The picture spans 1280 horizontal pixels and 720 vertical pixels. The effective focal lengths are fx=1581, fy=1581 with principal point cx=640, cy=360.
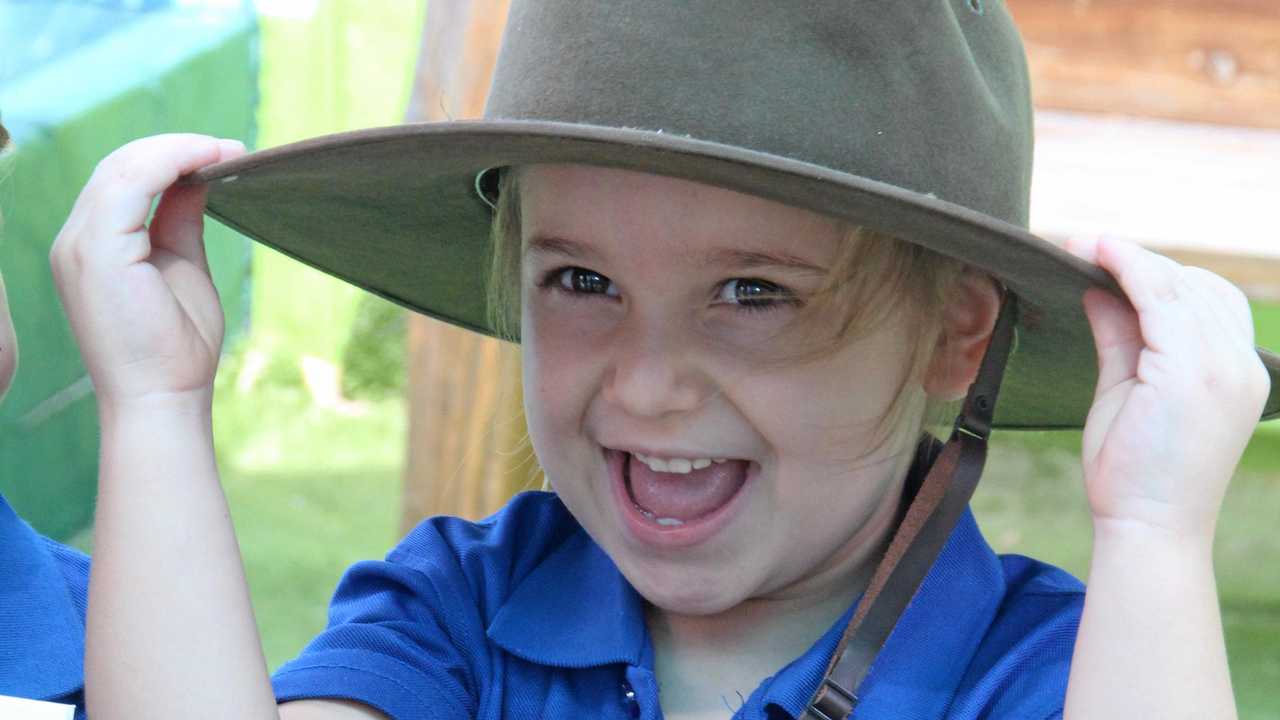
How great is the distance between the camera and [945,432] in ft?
5.09

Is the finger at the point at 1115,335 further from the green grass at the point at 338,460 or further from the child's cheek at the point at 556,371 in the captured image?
the green grass at the point at 338,460

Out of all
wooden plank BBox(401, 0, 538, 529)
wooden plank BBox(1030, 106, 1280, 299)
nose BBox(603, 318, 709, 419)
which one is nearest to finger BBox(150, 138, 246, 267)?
nose BBox(603, 318, 709, 419)

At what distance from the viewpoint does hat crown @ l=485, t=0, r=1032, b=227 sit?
1.06m

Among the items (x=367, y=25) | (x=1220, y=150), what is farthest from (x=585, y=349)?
(x=367, y=25)

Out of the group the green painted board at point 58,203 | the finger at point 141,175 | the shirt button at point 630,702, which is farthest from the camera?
the green painted board at point 58,203

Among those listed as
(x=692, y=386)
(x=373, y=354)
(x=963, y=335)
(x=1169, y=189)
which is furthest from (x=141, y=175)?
(x=373, y=354)

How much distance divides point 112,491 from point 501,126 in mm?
422

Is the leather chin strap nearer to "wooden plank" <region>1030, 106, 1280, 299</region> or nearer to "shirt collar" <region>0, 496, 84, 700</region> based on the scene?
"shirt collar" <region>0, 496, 84, 700</region>

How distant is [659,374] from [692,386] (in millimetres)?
28

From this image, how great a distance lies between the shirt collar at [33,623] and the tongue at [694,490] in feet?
1.50

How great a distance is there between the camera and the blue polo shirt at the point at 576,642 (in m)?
1.26

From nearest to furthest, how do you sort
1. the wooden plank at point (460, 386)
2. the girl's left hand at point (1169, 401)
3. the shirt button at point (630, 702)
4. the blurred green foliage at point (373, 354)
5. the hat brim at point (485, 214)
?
the hat brim at point (485, 214) < the girl's left hand at point (1169, 401) < the shirt button at point (630, 702) < the wooden plank at point (460, 386) < the blurred green foliage at point (373, 354)

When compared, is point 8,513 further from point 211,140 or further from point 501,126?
point 501,126

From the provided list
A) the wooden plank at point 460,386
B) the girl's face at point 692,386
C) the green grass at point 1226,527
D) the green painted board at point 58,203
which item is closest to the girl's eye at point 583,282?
the girl's face at point 692,386
